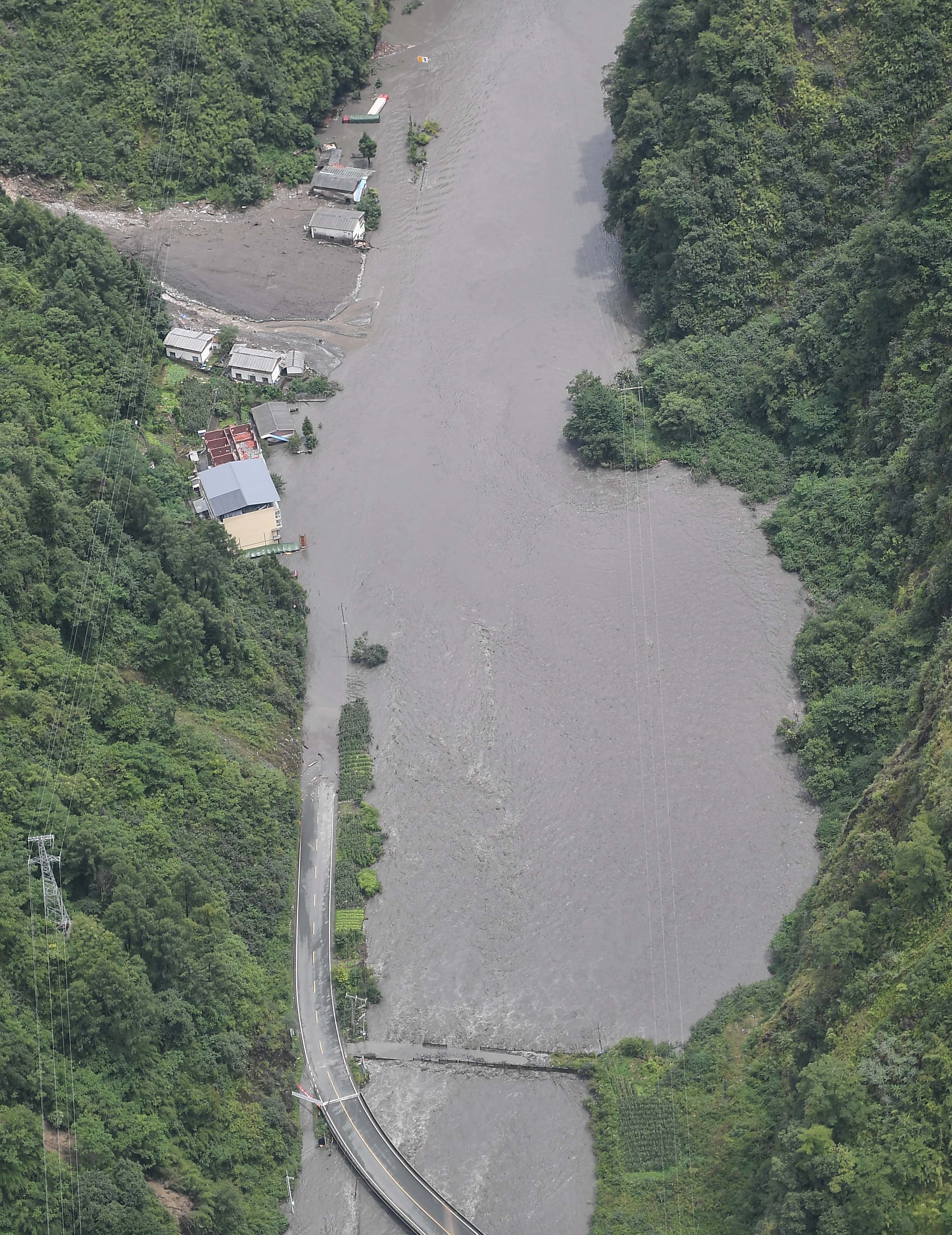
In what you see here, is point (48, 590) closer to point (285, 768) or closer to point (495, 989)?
point (285, 768)

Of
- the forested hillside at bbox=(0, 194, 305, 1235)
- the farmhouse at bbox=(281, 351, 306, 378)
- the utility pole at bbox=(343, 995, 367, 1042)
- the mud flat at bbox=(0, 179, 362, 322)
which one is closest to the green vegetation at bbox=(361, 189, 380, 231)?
the mud flat at bbox=(0, 179, 362, 322)

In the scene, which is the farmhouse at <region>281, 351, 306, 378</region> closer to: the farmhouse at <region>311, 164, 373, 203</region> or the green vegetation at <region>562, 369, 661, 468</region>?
the farmhouse at <region>311, 164, 373, 203</region>

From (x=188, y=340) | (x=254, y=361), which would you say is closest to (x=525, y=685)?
(x=254, y=361)

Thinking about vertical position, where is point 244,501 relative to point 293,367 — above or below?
below

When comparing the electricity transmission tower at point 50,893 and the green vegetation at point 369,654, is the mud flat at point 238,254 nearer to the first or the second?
the green vegetation at point 369,654

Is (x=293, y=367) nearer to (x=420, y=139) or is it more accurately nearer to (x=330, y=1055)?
(x=420, y=139)

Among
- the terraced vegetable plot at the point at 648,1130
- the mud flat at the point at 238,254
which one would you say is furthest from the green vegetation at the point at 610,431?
the terraced vegetable plot at the point at 648,1130
